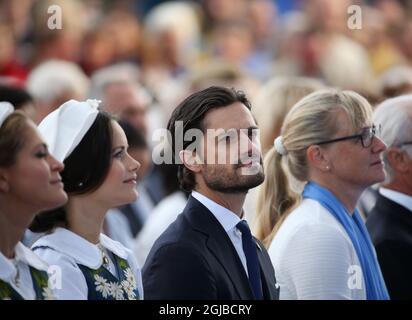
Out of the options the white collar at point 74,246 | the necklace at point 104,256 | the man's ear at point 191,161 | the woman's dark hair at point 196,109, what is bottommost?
the necklace at point 104,256

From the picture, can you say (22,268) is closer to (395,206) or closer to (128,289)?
(128,289)

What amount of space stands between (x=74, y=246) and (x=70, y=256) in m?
0.05

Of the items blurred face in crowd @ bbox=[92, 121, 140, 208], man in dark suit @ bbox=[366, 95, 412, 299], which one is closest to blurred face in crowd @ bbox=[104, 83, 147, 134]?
man in dark suit @ bbox=[366, 95, 412, 299]

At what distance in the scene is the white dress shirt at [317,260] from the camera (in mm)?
4031

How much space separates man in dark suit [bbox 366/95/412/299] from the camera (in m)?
4.53

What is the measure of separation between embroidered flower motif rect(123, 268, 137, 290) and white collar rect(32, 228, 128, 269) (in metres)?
0.11

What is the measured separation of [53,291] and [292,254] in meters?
1.07

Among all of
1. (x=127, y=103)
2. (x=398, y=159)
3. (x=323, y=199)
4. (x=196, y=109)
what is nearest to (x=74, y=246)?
(x=196, y=109)

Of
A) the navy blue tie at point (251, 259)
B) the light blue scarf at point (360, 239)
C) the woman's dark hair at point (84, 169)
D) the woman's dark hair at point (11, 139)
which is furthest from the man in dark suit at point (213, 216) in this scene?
the woman's dark hair at point (11, 139)

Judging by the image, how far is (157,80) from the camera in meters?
10.0

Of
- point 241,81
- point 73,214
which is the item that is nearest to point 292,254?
point 73,214

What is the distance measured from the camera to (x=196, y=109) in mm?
3943

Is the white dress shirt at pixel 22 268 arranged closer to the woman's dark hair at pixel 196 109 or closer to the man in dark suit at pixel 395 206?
the woman's dark hair at pixel 196 109

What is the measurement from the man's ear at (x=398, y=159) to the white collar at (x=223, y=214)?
4.32 ft
